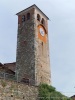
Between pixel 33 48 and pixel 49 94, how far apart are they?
5921 mm

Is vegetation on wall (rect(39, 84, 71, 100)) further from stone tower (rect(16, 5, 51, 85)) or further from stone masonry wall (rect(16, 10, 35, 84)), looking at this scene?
stone masonry wall (rect(16, 10, 35, 84))

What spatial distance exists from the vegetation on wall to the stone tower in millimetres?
1607

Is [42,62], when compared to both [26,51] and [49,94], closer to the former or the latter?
[26,51]

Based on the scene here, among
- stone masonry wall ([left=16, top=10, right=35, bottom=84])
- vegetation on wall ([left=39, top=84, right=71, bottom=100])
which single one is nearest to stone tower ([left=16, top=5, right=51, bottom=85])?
stone masonry wall ([left=16, top=10, right=35, bottom=84])

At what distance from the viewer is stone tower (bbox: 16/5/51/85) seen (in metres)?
26.6

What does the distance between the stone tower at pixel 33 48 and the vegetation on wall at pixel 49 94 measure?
161 centimetres

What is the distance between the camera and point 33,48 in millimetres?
27422

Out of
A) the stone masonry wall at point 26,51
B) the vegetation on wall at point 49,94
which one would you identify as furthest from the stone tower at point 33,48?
the vegetation on wall at point 49,94

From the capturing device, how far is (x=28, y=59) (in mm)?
27266

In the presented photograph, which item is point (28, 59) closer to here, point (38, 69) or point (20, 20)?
point (38, 69)

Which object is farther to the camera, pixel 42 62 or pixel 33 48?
pixel 42 62

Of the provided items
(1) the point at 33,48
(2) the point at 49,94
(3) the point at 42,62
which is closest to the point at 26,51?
(1) the point at 33,48

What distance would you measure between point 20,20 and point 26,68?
6.59m

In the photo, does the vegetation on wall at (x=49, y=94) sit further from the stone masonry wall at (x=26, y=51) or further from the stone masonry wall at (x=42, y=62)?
the stone masonry wall at (x=26, y=51)
